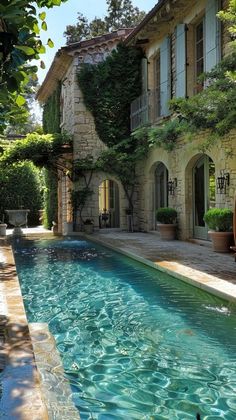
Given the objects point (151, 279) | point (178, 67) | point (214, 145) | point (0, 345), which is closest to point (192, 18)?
point (178, 67)

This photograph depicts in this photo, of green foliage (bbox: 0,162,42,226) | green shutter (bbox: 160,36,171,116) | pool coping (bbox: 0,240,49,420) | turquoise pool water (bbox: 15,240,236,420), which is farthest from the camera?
green foliage (bbox: 0,162,42,226)

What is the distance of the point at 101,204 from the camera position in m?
19.8

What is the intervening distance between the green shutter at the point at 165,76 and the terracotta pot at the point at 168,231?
3.54m

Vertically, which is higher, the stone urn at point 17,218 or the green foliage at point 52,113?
the green foliage at point 52,113

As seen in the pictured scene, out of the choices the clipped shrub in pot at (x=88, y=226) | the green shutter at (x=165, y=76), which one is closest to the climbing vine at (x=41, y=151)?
the clipped shrub in pot at (x=88, y=226)

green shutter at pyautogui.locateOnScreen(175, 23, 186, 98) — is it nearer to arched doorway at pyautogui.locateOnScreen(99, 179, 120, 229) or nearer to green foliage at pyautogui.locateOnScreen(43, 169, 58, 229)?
arched doorway at pyautogui.locateOnScreen(99, 179, 120, 229)

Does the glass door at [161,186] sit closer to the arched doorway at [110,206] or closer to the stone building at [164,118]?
the stone building at [164,118]

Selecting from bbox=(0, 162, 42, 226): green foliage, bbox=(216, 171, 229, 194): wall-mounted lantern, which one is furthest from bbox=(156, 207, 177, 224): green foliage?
bbox=(0, 162, 42, 226): green foliage

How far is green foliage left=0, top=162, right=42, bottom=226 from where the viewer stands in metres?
23.8

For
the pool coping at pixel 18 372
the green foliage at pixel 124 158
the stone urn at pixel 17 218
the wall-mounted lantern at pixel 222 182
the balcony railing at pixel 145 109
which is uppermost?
the balcony railing at pixel 145 109

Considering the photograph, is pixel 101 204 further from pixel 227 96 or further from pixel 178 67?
pixel 227 96

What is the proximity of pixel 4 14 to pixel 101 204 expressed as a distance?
17.8m

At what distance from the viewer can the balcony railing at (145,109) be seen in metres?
15.6

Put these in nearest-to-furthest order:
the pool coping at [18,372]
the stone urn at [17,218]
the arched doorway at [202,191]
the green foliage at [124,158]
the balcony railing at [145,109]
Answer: the pool coping at [18,372], the arched doorway at [202,191], the balcony railing at [145,109], the green foliage at [124,158], the stone urn at [17,218]
